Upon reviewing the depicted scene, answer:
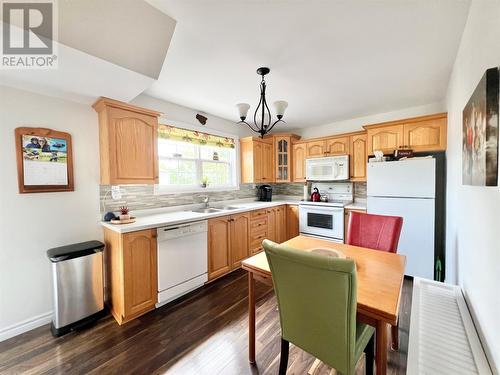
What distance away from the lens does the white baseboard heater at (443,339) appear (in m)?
0.88

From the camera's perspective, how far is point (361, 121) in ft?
11.8

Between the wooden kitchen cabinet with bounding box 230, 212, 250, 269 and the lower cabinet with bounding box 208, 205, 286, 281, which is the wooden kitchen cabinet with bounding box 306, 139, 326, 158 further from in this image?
the wooden kitchen cabinet with bounding box 230, 212, 250, 269

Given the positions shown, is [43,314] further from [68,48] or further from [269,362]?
[68,48]

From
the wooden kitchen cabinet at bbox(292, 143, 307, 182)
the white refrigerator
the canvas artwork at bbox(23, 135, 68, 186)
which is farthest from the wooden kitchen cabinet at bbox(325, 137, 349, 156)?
the canvas artwork at bbox(23, 135, 68, 186)

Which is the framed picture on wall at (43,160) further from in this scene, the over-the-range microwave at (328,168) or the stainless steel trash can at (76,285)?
the over-the-range microwave at (328,168)

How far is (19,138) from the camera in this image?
5.73 ft

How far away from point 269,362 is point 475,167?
1.75m

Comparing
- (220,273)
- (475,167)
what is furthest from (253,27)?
(220,273)

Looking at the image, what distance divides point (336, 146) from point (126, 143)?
A: 3.15 meters

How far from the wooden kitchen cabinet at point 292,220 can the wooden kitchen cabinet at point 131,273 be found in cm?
257

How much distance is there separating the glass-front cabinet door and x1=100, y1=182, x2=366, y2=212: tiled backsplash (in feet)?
2.17

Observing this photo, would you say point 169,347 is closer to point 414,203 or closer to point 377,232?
point 377,232

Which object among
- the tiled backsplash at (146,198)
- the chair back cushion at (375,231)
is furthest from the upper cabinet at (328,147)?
the chair back cushion at (375,231)

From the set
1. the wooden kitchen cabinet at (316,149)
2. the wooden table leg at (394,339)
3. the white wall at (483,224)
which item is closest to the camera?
the white wall at (483,224)
